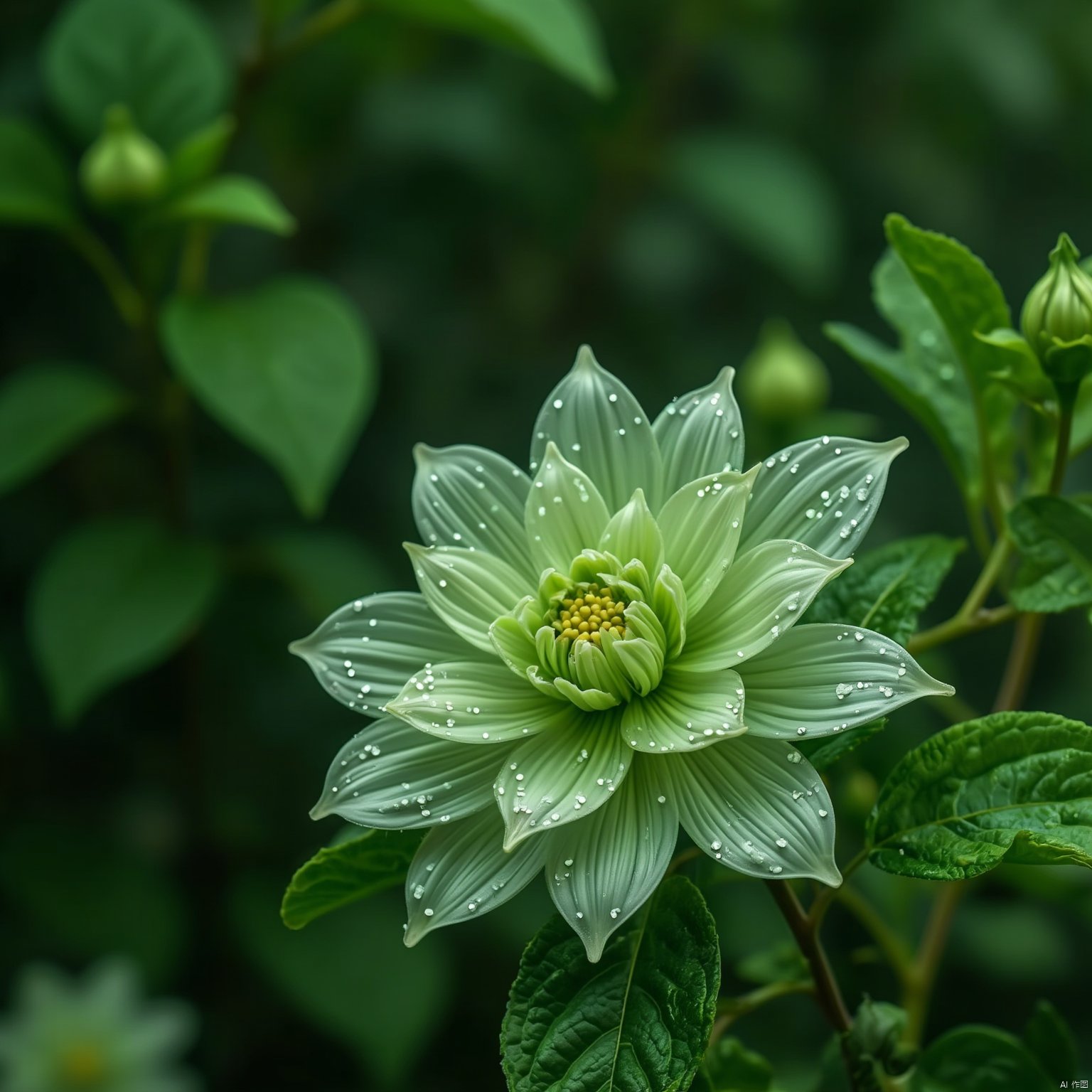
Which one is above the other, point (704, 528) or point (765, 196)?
point (704, 528)

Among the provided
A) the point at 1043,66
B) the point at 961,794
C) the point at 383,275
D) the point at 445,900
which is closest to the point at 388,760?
the point at 445,900

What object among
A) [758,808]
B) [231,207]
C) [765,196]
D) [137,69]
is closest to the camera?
[758,808]

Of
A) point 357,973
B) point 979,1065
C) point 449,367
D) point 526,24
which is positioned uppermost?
point 526,24

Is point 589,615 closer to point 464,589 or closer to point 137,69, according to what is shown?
point 464,589

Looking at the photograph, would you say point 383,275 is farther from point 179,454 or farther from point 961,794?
point 961,794

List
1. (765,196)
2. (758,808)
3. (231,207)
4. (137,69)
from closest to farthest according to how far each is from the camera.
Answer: (758,808) < (231,207) < (137,69) < (765,196)

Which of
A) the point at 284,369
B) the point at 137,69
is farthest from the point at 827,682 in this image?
the point at 137,69
